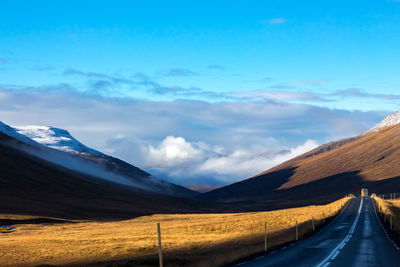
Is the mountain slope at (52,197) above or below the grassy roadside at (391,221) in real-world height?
above

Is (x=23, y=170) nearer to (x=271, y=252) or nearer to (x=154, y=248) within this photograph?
(x=154, y=248)

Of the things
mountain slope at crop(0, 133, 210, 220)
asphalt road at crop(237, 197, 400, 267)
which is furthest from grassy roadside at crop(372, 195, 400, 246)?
mountain slope at crop(0, 133, 210, 220)

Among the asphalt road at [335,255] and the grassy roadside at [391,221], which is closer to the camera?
the asphalt road at [335,255]

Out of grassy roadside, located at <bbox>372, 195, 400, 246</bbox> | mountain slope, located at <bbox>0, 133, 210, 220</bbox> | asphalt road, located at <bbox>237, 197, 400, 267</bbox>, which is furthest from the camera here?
mountain slope, located at <bbox>0, 133, 210, 220</bbox>

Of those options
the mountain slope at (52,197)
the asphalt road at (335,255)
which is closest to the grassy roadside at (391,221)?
the asphalt road at (335,255)

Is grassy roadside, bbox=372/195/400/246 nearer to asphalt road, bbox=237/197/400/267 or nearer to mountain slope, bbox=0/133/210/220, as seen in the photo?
asphalt road, bbox=237/197/400/267

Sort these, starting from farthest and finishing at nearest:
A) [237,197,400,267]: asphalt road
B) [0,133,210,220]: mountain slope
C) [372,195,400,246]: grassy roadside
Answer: [0,133,210,220]: mountain slope < [372,195,400,246]: grassy roadside < [237,197,400,267]: asphalt road

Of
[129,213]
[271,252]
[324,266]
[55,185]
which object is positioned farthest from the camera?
A: [55,185]

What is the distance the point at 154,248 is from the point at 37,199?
106598mm

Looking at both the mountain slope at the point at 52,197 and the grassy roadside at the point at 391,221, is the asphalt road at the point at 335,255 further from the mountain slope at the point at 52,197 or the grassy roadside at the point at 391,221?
the mountain slope at the point at 52,197

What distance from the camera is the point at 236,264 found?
1027 inches

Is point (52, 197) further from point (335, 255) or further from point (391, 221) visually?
point (335, 255)

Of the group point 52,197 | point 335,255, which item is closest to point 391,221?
point 335,255

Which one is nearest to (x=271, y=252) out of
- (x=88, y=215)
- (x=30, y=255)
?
(x=30, y=255)
